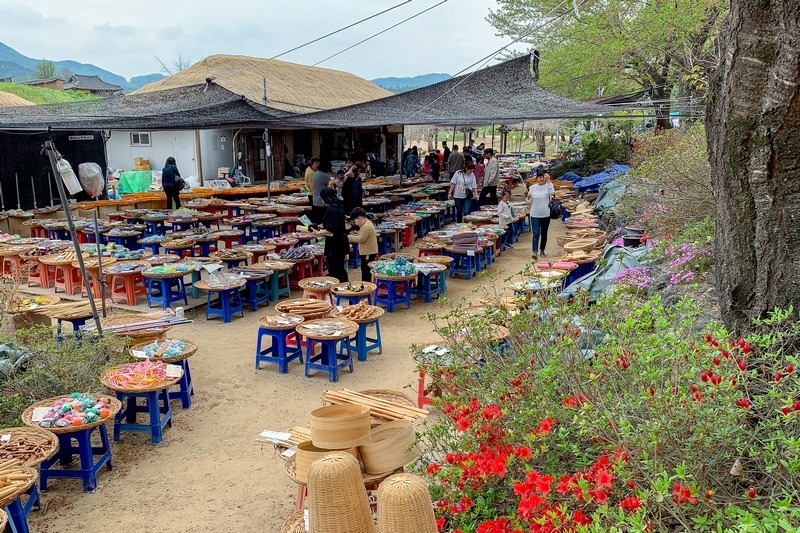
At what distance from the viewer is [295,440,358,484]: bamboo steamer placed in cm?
343

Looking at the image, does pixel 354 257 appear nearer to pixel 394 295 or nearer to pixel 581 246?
pixel 394 295

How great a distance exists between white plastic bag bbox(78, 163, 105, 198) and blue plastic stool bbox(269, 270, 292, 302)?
939 centimetres

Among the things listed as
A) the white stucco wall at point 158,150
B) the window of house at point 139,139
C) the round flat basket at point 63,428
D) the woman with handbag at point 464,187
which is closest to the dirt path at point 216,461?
the round flat basket at point 63,428

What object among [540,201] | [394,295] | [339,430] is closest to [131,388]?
[339,430]

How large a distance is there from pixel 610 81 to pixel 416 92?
1001 cm

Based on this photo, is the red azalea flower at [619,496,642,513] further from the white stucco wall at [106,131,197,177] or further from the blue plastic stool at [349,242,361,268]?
the white stucco wall at [106,131,197,177]

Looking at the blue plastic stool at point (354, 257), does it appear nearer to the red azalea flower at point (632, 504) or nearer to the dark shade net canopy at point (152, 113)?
the dark shade net canopy at point (152, 113)

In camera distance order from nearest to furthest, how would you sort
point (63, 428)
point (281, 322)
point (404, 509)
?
point (404, 509) < point (63, 428) < point (281, 322)

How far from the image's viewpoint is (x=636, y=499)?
195 cm

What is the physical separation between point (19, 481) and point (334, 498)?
2.27 metres

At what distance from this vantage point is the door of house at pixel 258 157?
21.6 metres

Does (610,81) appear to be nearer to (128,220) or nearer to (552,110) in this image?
(552,110)

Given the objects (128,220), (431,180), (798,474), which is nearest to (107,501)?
(798,474)

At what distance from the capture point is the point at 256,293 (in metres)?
8.78
